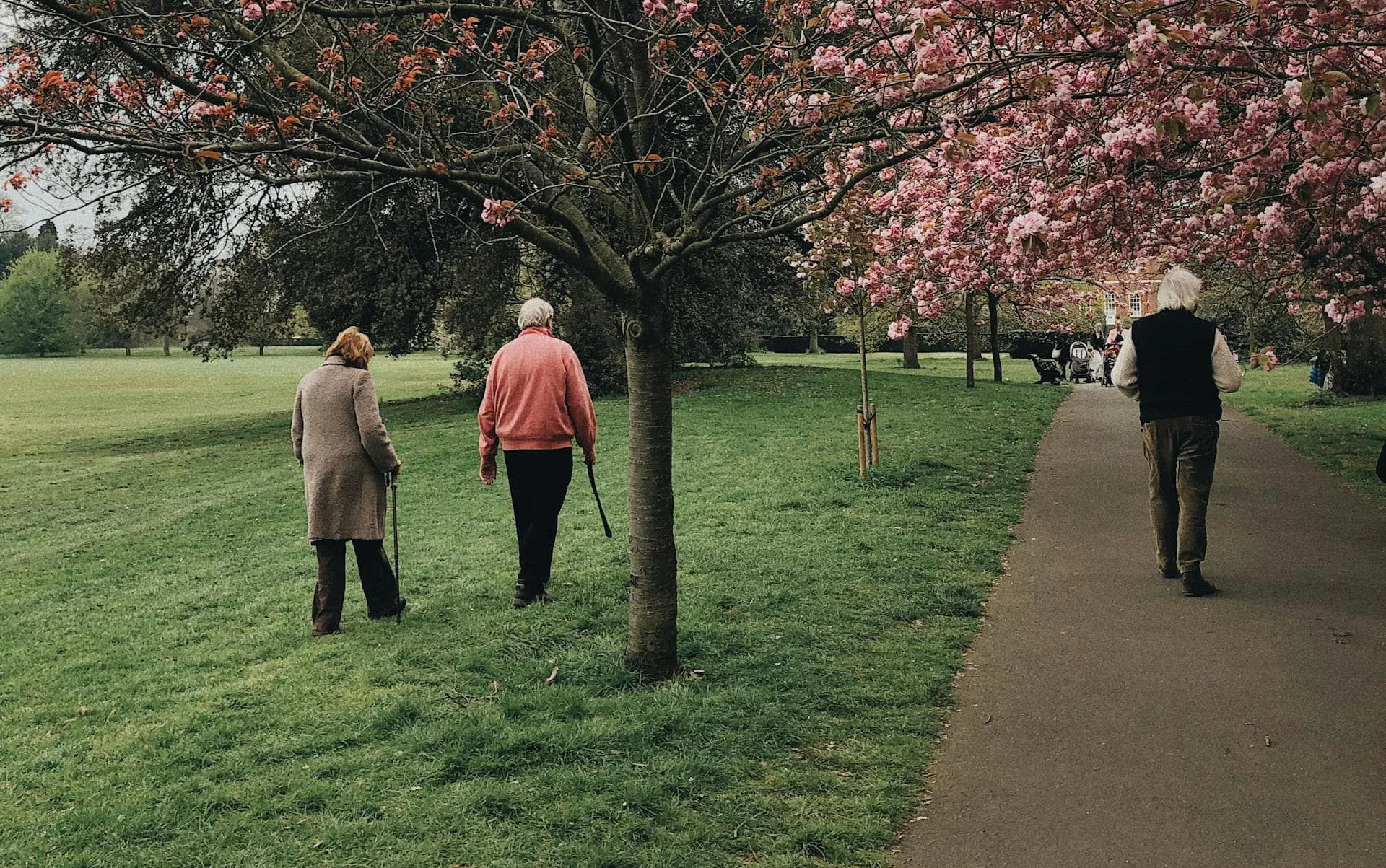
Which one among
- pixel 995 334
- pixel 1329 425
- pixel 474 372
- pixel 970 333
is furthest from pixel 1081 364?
pixel 474 372

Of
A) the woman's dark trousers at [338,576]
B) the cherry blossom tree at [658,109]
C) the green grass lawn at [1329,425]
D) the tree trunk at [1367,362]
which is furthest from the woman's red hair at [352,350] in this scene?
the tree trunk at [1367,362]

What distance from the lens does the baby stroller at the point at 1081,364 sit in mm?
38906

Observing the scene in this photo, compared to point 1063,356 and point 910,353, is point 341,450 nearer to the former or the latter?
point 1063,356

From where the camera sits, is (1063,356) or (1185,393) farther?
(1063,356)

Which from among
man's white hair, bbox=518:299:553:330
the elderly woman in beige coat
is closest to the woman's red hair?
the elderly woman in beige coat

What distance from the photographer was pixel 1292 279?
1294cm

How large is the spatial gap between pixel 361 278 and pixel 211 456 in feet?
16.2

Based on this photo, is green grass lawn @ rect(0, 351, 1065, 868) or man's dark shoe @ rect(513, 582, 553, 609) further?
man's dark shoe @ rect(513, 582, 553, 609)

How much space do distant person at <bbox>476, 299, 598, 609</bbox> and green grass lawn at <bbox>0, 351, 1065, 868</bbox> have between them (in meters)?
0.47

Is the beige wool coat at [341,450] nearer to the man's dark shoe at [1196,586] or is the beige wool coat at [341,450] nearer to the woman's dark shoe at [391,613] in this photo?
the woman's dark shoe at [391,613]

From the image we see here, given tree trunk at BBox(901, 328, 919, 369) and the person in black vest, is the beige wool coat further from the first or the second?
tree trunk at BBox(901, 328, 919, 369)

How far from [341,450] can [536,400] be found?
1298 millimetres

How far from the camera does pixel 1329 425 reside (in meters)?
20.0

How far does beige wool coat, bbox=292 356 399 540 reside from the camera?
7352 millimetres
